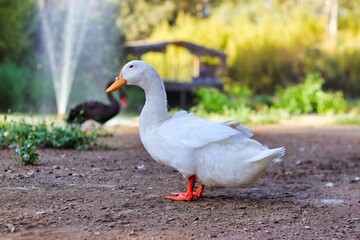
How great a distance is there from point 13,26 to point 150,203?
679 inches

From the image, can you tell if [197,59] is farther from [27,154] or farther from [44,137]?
[27,154]

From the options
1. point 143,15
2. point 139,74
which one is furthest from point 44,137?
point 143,15

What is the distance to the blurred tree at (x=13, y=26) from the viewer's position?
19.2 meters

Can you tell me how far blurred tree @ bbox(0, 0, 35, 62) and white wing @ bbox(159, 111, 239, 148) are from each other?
657 inches

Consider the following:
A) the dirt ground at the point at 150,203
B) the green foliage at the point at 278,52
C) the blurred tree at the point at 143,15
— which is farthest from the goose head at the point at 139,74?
the blurred tree at the point at 143,15

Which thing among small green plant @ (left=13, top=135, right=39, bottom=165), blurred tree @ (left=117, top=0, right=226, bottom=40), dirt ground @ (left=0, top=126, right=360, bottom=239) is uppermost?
blurred tree @ (left=117, top=0, right=226, bottom=40)

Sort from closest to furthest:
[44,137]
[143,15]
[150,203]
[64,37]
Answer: [150,203] → [44,137] → [64,37] → [143,15]

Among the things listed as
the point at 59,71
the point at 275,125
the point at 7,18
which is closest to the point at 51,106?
the point at 59,71

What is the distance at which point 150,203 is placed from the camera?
3.65m

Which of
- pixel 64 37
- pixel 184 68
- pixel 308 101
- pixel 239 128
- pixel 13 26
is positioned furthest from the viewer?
pixel 184 68

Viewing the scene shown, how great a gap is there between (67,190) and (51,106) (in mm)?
12856

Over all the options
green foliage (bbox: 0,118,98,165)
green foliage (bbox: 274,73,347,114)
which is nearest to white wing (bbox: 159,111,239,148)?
green foliage (bbox: 0,118,98,165)

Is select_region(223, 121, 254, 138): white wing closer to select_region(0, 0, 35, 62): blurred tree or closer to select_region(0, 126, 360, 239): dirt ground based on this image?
select_region(0, 126, 360, 239): dirt ground

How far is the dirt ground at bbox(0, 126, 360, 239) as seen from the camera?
3.02m
